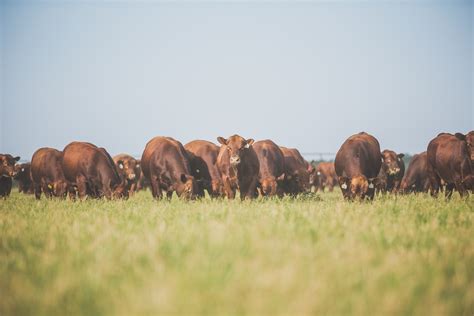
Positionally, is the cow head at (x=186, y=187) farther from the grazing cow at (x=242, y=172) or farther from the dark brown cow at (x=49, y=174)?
the dark brown cow at (x=49, y=174)

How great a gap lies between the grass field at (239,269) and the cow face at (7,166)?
32.0 ft

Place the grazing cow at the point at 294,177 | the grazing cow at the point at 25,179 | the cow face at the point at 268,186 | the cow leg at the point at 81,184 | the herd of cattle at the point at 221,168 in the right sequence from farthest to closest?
the grazing cow at the point at 25,179, the grazing cow at the point at 294,177, the cow face at the point at 268,186, the cow leg at the point at 81,184, the herd of cattle at the point at 221,168

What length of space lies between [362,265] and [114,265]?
2306 millimetres

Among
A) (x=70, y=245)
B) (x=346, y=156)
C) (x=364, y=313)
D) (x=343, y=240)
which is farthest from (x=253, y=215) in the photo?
(x=346, y=156)

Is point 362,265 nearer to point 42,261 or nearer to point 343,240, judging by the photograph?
point 343,240

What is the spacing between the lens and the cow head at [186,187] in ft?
40.0

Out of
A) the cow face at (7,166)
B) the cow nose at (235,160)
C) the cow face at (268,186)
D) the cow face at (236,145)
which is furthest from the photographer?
the cow face at (7,166)

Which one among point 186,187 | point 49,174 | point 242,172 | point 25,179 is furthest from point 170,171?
point 25,179

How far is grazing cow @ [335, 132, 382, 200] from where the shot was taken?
452 inches

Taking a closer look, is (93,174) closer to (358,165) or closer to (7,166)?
(7,166)

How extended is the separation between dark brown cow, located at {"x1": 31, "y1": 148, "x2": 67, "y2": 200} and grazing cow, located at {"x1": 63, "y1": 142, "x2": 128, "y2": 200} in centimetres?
97

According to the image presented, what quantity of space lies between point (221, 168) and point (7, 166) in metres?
7.49

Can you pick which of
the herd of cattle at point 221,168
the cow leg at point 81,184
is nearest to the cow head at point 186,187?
the herd of cattle at point 221,168

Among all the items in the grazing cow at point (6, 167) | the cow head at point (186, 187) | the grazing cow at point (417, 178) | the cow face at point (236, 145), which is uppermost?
the cow face at point (236, 145)
